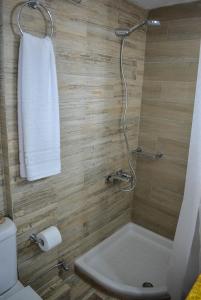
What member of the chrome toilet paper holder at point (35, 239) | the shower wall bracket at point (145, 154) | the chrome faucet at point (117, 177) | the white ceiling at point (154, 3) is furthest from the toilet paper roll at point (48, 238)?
the white ceiling at point (154, 3)

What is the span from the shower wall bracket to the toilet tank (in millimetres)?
1458

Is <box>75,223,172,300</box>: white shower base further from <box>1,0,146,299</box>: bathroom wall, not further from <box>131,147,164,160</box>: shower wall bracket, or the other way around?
<box>131,147,164,160</box>: shower wall bracket

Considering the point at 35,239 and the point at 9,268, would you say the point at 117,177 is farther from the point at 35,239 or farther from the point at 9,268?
the point at 9,268

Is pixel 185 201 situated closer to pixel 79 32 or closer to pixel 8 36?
pixel 79 32

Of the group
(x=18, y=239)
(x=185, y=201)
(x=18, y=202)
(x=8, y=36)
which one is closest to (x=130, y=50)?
(x=8, y=36)

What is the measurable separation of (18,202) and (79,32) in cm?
120

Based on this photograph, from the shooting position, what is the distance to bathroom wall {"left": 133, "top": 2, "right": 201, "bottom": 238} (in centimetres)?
212

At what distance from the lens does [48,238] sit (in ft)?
5.34

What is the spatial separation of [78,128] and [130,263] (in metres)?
1.34

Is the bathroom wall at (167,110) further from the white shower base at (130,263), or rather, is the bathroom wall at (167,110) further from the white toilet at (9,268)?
the white toilet at (9,268)

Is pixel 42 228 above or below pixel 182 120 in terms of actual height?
below

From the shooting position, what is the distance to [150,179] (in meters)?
2.55

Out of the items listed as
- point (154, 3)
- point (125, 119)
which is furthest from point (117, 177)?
point (154, 3)

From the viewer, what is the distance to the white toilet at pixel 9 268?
1405 mm
